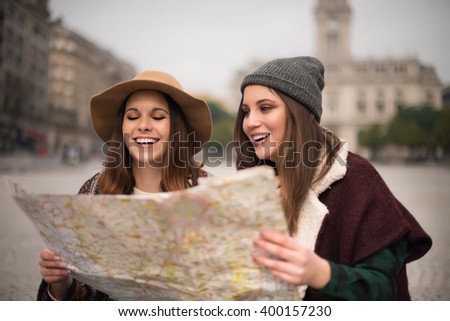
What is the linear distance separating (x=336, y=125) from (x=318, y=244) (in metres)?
63.9

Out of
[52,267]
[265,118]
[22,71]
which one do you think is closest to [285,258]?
[265,118]

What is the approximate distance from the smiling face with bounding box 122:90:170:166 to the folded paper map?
57 cm

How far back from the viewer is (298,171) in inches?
53.7

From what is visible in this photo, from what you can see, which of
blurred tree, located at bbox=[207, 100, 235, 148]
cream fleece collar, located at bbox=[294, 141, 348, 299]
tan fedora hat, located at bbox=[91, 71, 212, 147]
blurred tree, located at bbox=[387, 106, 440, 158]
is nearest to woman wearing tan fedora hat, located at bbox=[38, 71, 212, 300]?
tan fedora hat, located at bbox=[91, 71, 212, 147]

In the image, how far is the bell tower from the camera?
46.2 meters

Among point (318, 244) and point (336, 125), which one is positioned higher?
point (336, 125)

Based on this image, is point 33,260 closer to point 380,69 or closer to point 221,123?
point 221,123

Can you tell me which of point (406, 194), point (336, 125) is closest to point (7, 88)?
point (406, 194)

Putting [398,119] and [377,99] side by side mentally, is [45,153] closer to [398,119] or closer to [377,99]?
[398,119]

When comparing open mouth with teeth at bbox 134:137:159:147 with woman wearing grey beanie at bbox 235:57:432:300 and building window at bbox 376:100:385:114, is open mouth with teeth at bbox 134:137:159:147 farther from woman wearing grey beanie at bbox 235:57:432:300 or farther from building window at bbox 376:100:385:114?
building window at bbox 376:100:385:114

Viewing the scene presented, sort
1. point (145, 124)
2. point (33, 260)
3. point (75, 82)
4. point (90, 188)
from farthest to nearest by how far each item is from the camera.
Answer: point (75, 82), point (33, 260), point (90, 188), point (145, 124)

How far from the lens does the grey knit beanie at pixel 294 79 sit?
1387 mm

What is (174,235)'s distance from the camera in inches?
42.5

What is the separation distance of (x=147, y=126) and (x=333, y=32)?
5650cm
